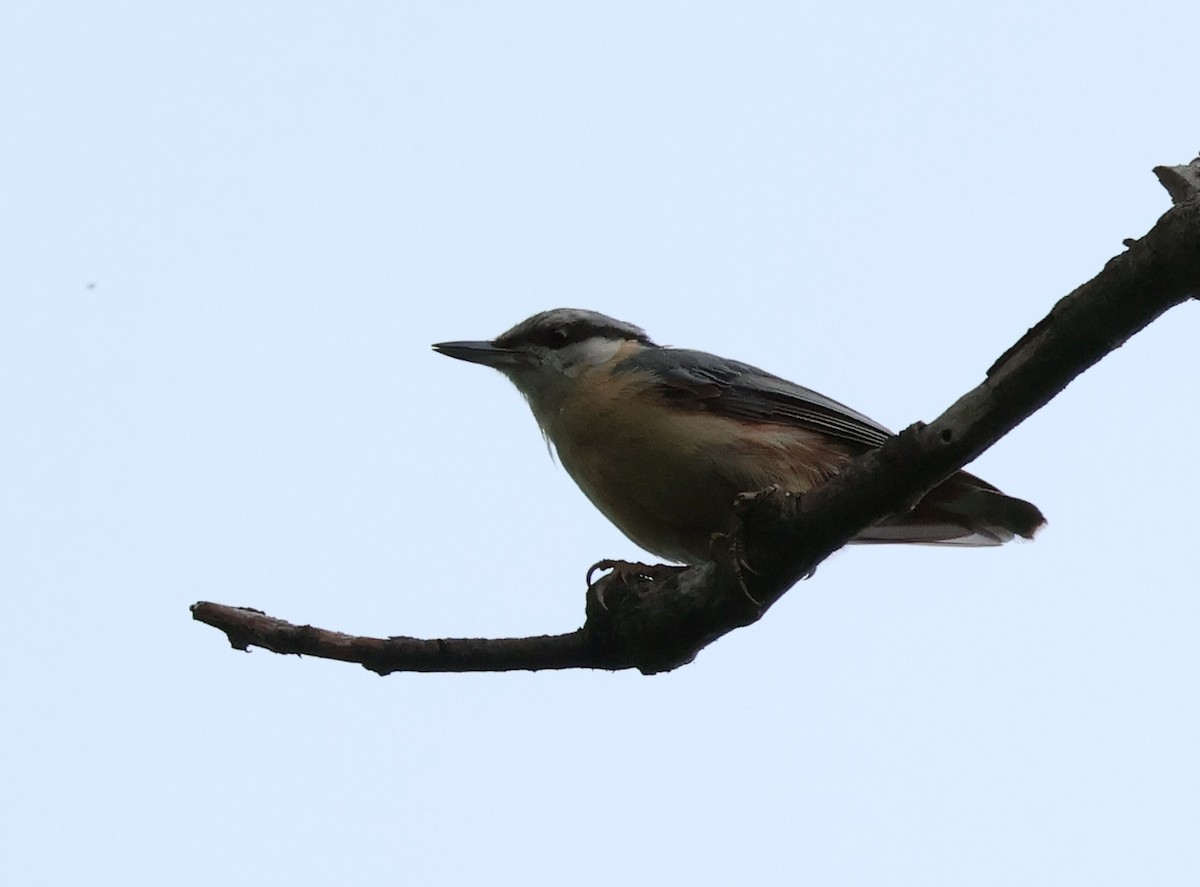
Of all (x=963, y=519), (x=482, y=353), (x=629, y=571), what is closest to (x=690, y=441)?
(x=629, y=571)

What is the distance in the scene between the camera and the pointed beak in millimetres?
5766

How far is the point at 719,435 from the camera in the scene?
4840mm

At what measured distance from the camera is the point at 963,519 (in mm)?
5227

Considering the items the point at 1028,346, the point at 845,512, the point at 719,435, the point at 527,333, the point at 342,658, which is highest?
the point at 527,333

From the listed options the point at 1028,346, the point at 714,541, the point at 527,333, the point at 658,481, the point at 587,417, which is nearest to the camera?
the point at 1028,346

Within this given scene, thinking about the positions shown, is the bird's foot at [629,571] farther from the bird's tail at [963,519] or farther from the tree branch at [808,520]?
the bird's tail at [963,519]

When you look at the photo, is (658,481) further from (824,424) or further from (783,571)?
(783,571)

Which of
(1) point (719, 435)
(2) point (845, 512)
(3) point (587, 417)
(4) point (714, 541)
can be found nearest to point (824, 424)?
(1) point (719, 435)

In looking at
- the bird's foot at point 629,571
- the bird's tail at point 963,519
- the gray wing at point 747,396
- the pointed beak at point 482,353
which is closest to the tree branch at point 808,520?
the bird's foot at point 629,571

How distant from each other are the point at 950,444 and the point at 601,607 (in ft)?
4.31

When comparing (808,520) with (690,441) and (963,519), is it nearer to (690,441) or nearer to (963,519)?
(690,441)

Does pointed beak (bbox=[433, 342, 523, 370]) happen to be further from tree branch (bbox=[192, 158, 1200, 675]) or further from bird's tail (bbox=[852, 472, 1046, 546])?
bird's tail (bbox=[852, 472, 1046, 546])

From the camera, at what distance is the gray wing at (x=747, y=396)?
5180mm

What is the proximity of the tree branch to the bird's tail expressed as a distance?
47.4 inches
